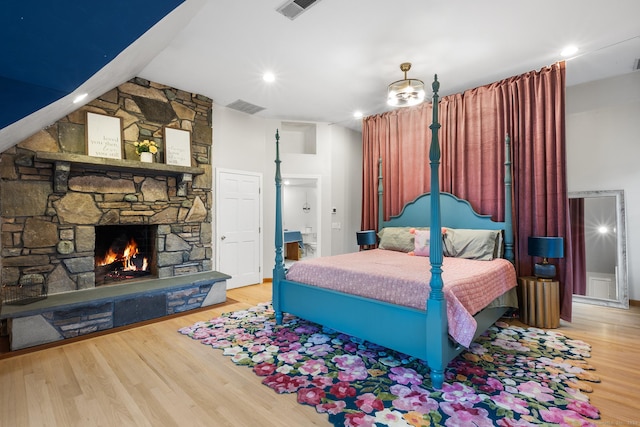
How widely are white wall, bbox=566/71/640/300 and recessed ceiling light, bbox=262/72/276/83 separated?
400 centimetres

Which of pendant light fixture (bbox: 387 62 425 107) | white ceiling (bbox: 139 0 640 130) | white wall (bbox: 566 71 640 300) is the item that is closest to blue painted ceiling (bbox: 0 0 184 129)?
white ceiling (bbox: 139 0 640 130)

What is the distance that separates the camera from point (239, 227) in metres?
5.04

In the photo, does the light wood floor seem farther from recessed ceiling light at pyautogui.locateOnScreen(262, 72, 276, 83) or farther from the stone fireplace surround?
recessed ceiling light at pyautogui.locateOnScreen(262, 72, 276, 83)

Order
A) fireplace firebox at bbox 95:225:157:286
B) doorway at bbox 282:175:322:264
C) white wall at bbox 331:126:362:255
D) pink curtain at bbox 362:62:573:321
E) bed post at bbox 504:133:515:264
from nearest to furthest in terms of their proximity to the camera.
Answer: pink curtain at bbox 362:62:573:321, bed post at bbox 504:133:515:264, fireplace firebox at bbox 95:225:157:286, white wall at bbox 331:126:362:255, doorway at bbox 282:175:322:264

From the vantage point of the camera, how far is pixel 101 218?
368 cm

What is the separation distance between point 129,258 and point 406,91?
13.8 ft

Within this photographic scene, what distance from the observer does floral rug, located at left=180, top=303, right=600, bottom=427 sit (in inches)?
72.6

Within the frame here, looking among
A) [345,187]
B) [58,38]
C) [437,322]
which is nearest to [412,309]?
[437,322]

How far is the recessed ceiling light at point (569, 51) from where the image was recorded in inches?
125

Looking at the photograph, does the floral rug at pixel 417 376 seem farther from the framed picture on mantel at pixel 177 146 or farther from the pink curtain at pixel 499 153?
the framed picture on mantel at pixel 177 146

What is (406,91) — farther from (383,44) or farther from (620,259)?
(620,259)

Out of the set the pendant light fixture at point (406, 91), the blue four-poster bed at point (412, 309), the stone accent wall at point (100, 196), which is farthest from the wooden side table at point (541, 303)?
the stone accent wall at point (100, 196)

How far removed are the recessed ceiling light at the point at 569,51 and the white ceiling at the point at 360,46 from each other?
0.30 feet

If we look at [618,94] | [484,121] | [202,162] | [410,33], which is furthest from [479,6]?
[202,162]
